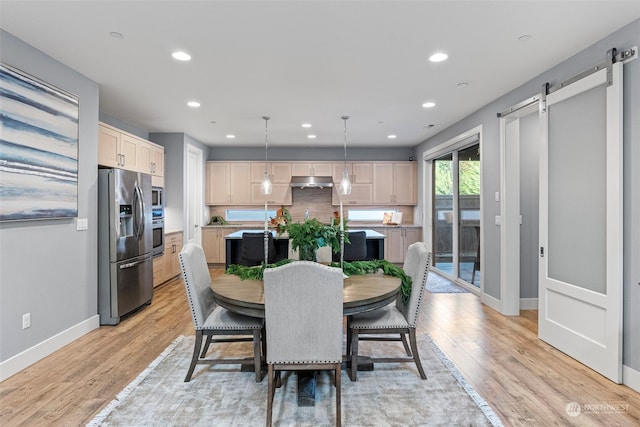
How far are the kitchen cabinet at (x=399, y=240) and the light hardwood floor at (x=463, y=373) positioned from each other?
3.11 metres

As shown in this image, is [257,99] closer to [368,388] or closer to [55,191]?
Result: [55,191]

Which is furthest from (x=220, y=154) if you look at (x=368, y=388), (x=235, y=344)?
(x=368, y=388)

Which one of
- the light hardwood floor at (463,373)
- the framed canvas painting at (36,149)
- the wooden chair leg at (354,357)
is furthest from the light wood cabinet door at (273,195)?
the wooden chair leg at (354,357)

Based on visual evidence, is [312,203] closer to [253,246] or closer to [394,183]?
[394,183]

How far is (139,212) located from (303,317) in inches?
120

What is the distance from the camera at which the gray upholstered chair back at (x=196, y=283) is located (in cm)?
242

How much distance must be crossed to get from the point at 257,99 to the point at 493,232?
3276 millimetres

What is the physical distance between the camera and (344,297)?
7.22ft

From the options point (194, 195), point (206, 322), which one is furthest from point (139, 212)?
point (194, 195)

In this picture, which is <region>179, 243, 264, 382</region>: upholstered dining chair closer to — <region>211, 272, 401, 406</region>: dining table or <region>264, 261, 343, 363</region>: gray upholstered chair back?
<region>211, 272, 401, 406</region>: dining table

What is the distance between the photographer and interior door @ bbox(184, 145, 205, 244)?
20.8 feet

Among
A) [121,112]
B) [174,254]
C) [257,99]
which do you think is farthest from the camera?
[174,254]

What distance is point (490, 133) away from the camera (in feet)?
14.3

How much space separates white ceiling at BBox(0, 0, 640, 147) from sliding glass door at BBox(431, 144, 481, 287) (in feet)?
3.89
